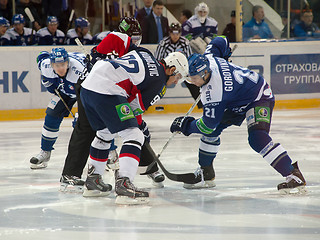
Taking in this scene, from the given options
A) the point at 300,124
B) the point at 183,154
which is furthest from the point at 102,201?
the point at 300,124

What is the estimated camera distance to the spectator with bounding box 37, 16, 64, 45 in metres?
8.55

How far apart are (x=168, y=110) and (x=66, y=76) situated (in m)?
3.94

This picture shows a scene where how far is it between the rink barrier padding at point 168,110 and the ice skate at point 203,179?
422 centimetres

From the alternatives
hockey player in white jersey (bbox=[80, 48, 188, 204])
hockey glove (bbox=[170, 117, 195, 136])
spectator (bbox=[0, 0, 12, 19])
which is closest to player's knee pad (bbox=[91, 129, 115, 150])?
hockey player in white jersey (bbox=[80, 48, 188, 204])

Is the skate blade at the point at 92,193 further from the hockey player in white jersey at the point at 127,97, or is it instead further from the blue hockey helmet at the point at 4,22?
the blue hockey helmet at the point at 4,22

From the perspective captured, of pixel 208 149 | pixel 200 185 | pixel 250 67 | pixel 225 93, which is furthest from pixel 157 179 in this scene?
pixel 250 67

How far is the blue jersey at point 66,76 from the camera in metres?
4.94

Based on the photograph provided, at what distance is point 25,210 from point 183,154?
7.28 feet

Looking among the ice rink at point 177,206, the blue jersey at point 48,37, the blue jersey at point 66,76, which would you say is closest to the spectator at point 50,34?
the blue jersey at point 48,37

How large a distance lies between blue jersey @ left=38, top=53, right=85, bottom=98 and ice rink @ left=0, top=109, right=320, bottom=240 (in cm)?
64

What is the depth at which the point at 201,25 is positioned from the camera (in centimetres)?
883

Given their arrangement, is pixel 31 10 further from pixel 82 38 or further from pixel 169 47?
pixel 169 47

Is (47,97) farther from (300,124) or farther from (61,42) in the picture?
(300,124)

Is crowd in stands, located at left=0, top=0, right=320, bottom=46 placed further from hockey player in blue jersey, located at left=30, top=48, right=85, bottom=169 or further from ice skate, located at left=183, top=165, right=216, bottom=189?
ice skate, located at left=183, top=165, right=216, bottom=189
